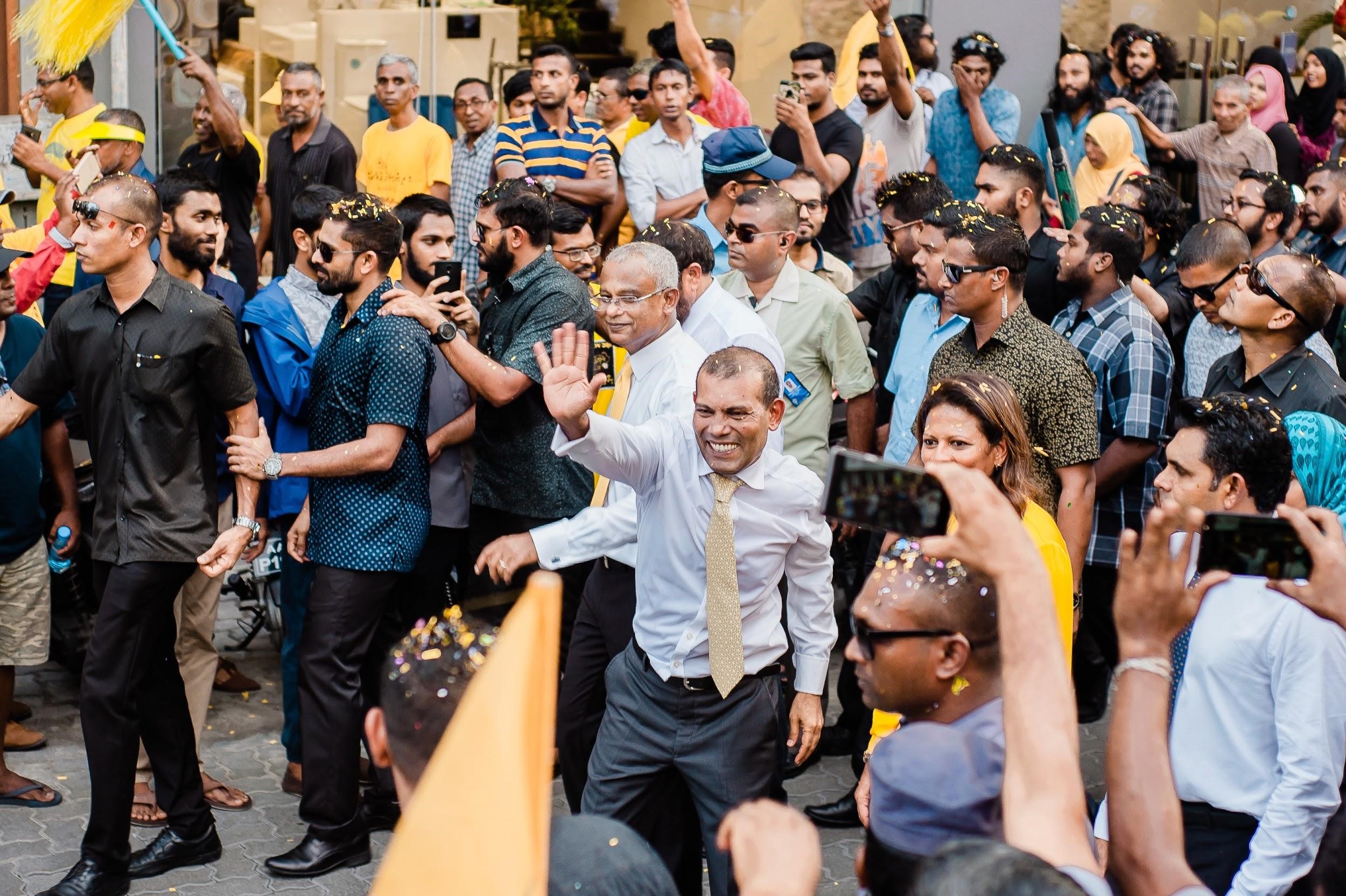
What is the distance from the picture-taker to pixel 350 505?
5520 millimetres

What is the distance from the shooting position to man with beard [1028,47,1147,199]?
11031mm

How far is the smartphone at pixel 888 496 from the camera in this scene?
254cm

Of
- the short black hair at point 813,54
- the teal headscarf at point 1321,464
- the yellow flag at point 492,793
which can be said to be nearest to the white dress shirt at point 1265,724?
the teal headscarf at point 1321,464

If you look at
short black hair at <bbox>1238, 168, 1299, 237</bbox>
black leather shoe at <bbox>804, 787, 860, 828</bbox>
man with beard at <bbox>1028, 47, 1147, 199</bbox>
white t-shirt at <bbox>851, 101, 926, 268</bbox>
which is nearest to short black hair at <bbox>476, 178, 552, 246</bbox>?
black leather shoe at <bbox>804, 787, 860, 828</bbox>

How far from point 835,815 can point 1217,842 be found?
8.02 feet

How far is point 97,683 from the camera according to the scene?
520 centimetres

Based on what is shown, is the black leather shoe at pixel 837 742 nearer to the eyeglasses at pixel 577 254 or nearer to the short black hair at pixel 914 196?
the short black hair at pixel 914 196

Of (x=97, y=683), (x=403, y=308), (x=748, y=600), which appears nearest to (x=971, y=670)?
(x=748, y=600)

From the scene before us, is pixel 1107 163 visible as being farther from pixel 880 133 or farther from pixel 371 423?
pixel 371 423

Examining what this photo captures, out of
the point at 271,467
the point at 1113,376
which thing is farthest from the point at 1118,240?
the point at 271,467

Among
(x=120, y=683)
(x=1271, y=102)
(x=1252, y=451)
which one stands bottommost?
(x=120, y=683)

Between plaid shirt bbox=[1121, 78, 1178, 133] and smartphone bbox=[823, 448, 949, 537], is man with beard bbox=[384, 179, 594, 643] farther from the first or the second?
plaid shirt bbox=[1121, 78, 1178, 133]

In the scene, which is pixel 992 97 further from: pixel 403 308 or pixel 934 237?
pixel 403 308

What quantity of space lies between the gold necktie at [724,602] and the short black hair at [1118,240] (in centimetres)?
291
